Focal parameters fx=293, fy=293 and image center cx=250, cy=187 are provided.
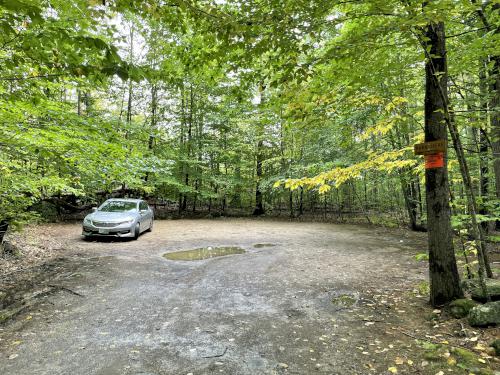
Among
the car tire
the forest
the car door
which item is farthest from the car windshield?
the forest

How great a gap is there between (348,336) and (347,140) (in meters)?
3.77

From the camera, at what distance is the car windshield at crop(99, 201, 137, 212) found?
1141cm

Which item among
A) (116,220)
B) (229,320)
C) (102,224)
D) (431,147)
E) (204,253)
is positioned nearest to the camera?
(229,320)

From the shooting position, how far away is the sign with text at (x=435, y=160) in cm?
449

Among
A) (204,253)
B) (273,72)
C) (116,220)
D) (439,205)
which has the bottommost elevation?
(204,253)

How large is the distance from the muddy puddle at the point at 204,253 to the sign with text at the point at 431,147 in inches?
245

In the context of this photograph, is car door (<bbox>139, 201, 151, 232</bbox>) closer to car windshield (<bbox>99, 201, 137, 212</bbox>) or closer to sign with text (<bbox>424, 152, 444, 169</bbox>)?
car windshield (<bbox>99, 201, 137, 212</bbox>)

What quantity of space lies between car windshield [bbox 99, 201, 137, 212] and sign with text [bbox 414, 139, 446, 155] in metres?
10.2

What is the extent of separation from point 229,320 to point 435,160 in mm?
3990

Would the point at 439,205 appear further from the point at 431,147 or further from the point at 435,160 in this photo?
the point at 431,147

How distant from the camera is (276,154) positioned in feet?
74.6

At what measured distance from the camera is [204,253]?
926cm

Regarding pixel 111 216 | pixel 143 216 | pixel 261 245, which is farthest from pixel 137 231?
pixel 261 245

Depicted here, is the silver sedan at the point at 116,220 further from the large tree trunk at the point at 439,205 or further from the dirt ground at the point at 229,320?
the large tree trunk at the point at 439,205
